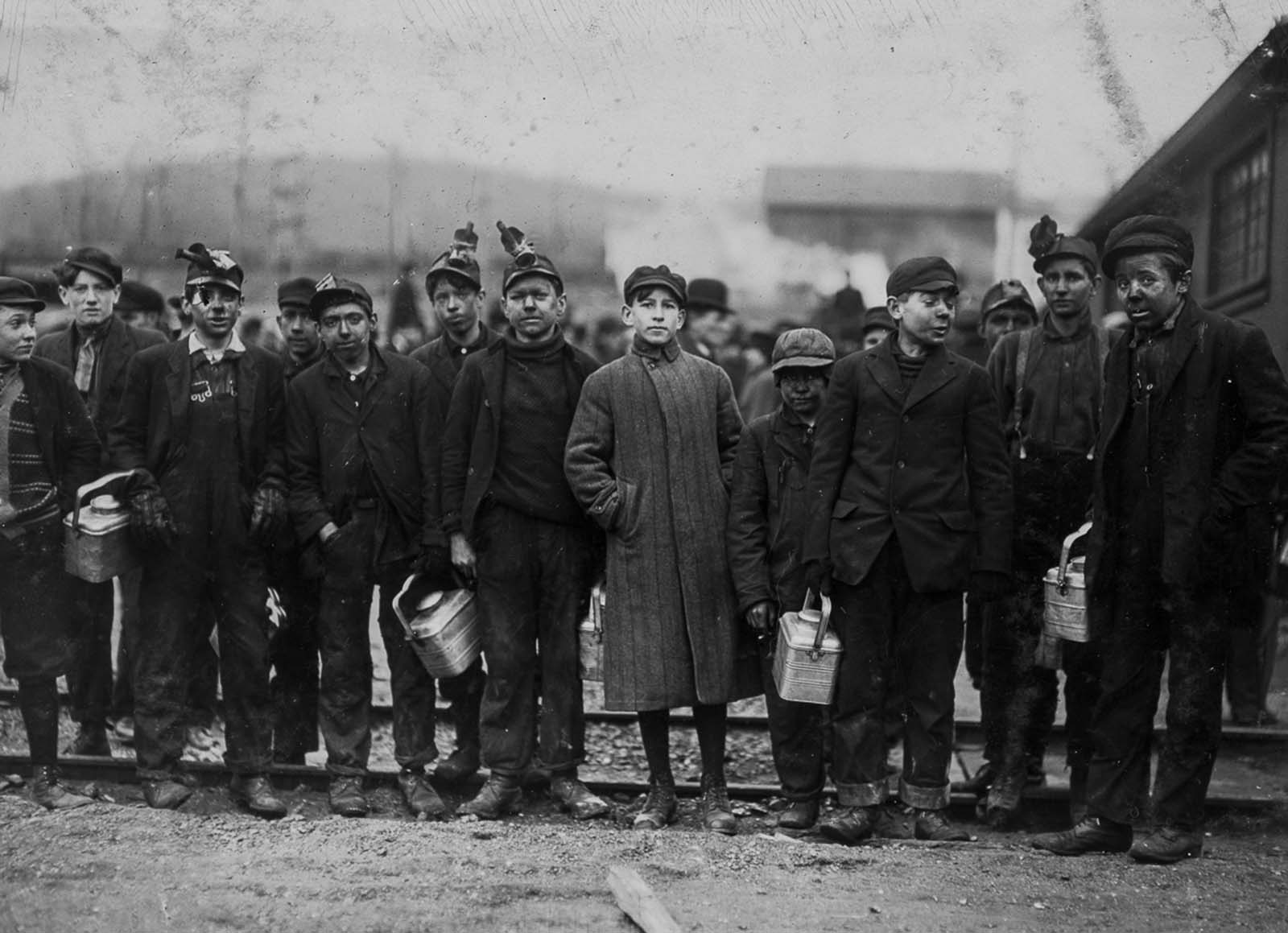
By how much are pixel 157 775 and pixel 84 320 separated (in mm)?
2270

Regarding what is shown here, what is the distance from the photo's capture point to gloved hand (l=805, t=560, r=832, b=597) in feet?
16.2

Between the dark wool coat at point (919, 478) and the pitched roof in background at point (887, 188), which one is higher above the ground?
the pitched roof in background at point (887, 188)

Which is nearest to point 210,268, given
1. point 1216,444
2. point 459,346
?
point 459,346

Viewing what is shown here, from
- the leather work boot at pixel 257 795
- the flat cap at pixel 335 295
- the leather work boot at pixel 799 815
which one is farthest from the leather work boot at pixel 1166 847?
the flat cap at pixel 335 295

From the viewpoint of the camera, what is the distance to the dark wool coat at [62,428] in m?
5.58

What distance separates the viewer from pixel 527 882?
14.2ft

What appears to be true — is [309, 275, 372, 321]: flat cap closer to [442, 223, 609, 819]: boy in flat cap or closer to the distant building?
[442, 223, 609, 819]: boy in flat cap

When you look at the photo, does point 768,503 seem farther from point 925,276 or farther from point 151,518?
point 151,518

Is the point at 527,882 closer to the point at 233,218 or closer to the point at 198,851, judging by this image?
the point at 198,851

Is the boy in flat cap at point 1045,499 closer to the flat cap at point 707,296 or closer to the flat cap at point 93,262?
the flat cap at point 707,296

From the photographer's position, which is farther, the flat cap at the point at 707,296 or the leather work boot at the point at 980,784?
the flat cap at the point at 707,296

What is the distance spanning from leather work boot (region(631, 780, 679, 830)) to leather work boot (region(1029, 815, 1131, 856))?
153 cm

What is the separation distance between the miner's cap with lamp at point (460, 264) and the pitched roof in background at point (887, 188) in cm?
388

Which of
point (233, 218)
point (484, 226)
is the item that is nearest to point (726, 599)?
point (484, 226)
